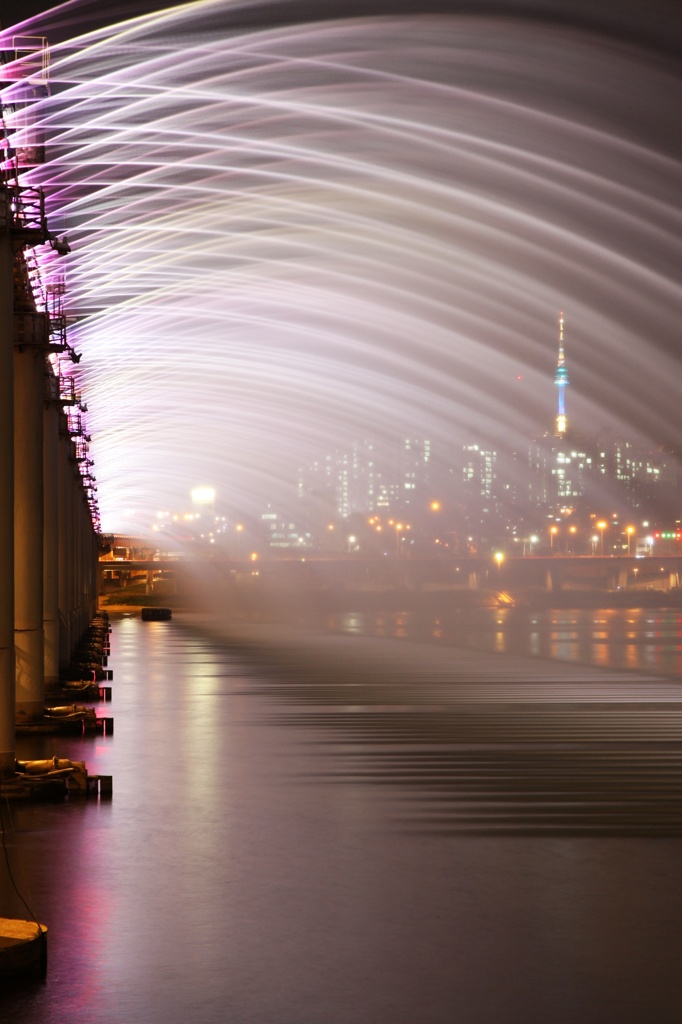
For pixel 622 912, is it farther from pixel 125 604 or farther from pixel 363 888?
pixel 125 604

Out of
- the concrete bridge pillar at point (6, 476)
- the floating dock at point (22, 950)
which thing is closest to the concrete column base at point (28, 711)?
the concrete bridge pillar at point (6, 476)

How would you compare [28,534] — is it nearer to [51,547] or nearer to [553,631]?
[51,547]

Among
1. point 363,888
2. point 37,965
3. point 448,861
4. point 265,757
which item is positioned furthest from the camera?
point 265,757

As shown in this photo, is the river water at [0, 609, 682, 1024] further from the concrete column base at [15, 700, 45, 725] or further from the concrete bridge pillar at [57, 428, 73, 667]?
the concrete bridge pillar at [57, 428, 73, 667]

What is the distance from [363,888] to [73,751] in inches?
525

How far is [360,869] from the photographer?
14.4 metres

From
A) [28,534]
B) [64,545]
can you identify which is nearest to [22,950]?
[28,534]

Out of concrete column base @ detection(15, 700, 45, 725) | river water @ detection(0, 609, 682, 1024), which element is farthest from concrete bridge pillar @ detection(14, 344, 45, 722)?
river water @ detection(0, 609, 682, 1024)

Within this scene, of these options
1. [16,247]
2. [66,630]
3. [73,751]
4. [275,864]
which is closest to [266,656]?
[66,630]

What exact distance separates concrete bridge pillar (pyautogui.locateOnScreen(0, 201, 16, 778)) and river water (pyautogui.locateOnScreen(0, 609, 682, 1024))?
2043mm

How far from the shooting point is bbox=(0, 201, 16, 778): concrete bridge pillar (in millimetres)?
19047

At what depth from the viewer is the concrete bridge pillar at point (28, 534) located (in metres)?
25.9

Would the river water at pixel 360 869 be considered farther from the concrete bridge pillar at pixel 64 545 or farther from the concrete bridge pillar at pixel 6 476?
the concrete bridge pillar at pixel 64 545

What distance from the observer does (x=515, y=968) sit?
1061 cm
